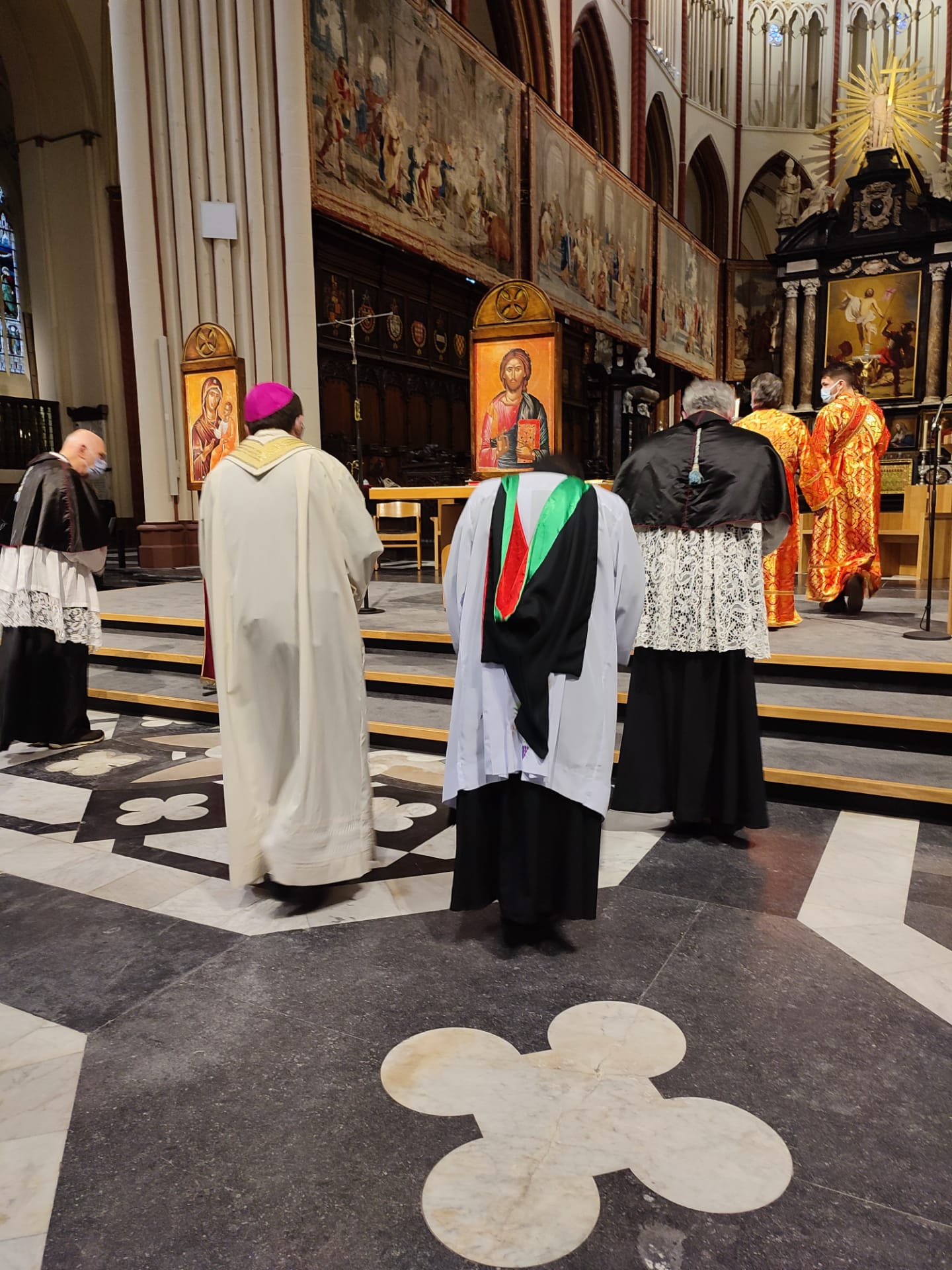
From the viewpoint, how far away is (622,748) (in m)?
3.50

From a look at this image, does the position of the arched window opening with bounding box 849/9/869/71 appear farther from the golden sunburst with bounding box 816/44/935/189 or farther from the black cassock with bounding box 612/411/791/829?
the black cassock with bounding box 612/411/791/829

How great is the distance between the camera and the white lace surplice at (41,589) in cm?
475

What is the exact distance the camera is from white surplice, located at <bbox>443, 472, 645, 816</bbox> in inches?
99.9

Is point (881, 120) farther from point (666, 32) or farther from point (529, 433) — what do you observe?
point (529, 433)

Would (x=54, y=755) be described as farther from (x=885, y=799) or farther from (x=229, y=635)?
(x=885, y=799)

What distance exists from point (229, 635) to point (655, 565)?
1.56 m

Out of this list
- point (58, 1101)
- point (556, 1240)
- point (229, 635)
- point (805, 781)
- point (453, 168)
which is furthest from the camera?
point (453, 168)

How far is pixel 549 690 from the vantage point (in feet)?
8.35

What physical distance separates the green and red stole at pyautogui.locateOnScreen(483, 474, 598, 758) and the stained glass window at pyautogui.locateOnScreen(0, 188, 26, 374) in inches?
626

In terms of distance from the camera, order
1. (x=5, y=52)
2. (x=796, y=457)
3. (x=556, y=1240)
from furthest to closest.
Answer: (x=5, y=52) → (x=796, y=457) → (x=556, y=1240)

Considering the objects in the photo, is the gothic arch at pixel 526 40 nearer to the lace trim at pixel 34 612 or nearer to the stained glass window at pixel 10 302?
the stained glass window at pixel 10 302

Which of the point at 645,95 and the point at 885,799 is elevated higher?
the point at 645,95

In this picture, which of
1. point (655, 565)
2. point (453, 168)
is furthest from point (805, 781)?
point (453, 168)

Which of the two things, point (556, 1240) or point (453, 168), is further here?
point (453, 168)
